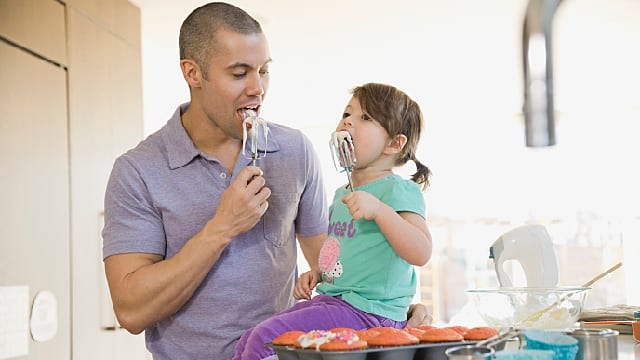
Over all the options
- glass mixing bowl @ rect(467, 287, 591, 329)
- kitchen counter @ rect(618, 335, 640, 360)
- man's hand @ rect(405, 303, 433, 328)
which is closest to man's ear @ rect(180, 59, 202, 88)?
man's hand @ rect(405, 303, 433, 328)

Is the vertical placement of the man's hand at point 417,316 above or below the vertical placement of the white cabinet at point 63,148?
below

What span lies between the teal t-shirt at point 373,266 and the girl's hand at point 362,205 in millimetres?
139

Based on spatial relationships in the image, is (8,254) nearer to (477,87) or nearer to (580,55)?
(580,55)

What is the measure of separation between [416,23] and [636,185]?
3.84m

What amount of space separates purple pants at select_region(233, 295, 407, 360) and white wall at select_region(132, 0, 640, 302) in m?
3.28

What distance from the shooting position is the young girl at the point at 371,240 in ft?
4.74

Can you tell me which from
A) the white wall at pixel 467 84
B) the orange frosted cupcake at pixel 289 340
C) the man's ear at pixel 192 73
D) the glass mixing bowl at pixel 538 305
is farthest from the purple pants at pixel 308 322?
the white wall at pixel 467 84

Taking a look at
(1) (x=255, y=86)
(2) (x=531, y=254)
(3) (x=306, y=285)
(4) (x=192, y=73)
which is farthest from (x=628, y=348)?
(4) (x=192, y=73)

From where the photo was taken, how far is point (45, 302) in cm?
334

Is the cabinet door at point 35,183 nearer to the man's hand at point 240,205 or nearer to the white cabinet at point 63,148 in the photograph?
the white cabinet at point 63,148

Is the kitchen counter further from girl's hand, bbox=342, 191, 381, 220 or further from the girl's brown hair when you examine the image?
the girl's brown hair

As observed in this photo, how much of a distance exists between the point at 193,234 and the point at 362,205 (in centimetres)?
49

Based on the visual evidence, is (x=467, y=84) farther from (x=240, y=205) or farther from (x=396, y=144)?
(x=240, y=205)

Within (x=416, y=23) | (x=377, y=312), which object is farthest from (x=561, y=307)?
(x=416, y=23)
